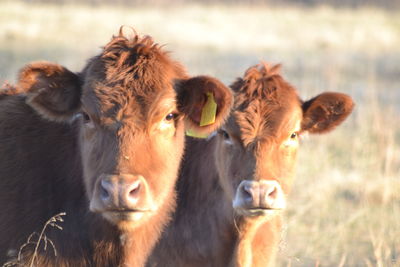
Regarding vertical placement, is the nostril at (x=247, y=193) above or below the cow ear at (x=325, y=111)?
below

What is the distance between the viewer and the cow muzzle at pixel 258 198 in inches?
253

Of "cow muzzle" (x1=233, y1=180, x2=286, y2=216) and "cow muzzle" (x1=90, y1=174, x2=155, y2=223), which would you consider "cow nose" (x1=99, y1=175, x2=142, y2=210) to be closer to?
"cow muzzle" (x1=90, y1=174, x2=155, y2=223)

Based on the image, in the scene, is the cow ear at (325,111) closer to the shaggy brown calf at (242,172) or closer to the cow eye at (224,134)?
the shaggy brown calf at (242,172)

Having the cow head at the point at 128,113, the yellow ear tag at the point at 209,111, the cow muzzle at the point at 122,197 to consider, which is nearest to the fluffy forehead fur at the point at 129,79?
the cow head at the point at 128,113

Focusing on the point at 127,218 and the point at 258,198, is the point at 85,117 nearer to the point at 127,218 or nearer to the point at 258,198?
the point at 127,218

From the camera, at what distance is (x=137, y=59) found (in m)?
6.04

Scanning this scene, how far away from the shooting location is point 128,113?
571 centimetres

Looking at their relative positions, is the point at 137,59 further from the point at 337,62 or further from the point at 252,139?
the point at 337,62

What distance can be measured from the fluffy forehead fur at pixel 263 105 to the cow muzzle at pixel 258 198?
55cm

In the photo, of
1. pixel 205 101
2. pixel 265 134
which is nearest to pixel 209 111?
pixel 205 101

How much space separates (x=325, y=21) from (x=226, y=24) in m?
5.16

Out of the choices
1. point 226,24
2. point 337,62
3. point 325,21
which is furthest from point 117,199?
point 325,21

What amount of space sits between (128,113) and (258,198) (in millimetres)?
1428

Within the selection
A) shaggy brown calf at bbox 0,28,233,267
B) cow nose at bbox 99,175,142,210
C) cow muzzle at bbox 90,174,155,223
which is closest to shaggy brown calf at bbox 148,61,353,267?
shaggy brown calf at bbox 0,28,233,267
